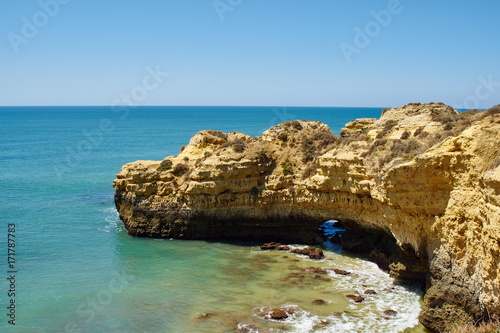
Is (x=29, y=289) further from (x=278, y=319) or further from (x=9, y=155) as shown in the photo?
(x=9, y=155)

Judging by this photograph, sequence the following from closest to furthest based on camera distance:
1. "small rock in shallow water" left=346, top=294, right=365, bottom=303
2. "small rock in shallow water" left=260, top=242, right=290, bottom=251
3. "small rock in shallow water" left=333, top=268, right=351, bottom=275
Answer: "small rock in shallow water" left=346, top=294, right=365, bottom=303
"small rock in shallow water" left=333, top=268, right=351, bottom=275
"small rock in shallow water" left=260, top=242, right=290, bottom=251

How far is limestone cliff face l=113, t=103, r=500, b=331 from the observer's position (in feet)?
52.5

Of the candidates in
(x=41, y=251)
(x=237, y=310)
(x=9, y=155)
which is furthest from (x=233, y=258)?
(x=9, y=155)

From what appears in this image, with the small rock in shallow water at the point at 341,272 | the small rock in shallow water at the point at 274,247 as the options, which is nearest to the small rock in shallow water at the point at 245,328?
the small rock in shallow water at the point at 341,272

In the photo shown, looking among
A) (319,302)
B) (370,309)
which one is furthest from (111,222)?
(370,309)

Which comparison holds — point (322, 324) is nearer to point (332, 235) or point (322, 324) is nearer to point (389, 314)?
point (389, 314)

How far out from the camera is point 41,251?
26547 millimetres

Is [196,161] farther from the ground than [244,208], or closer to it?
farther from the ground

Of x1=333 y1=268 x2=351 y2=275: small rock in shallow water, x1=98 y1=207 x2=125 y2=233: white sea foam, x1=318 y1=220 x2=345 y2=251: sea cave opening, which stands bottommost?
x1=98 y1=207 x2=125 y2=233: white sea foam

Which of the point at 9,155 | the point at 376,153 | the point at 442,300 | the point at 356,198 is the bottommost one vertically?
the point at 9,155

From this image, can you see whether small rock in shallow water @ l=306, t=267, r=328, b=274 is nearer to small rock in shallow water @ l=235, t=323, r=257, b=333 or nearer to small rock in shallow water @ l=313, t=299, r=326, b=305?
small rock in shallow water @ l=313, t=299, r=326, b=305

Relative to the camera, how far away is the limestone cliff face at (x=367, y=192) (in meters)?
16.0

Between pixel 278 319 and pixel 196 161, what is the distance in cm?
1590

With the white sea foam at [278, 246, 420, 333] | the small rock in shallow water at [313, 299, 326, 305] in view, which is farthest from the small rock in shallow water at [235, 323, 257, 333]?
the small rock in shallow water at [313, 299, 326, 305]
